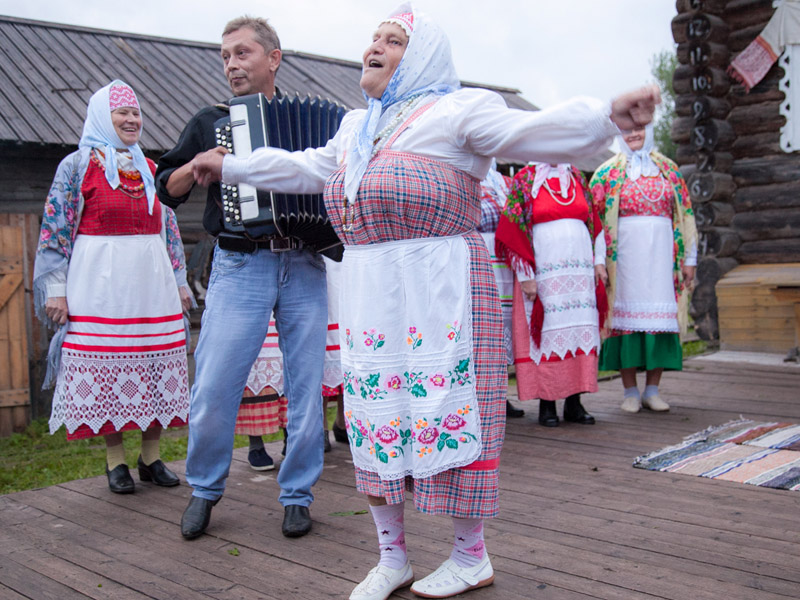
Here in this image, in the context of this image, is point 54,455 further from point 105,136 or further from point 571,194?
point 571,194

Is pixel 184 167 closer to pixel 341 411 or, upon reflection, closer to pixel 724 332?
pixel 341 411

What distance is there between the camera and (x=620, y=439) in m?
4.55

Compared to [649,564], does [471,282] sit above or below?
above

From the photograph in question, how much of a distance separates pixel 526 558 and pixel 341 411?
218 centimetres

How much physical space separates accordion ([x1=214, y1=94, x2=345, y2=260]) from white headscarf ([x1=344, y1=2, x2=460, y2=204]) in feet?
1.94

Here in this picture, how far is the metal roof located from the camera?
7.61m

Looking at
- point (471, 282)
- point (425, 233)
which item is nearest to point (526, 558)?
point (471, 282)

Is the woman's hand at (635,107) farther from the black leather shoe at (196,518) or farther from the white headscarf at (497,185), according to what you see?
the white headscarf at (497,185)

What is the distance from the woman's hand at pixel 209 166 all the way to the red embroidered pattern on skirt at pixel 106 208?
125cm

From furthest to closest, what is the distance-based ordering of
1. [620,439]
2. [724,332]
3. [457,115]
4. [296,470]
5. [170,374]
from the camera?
[724,332]
[620,439]
[170,374]
[296,470]
[457,115]

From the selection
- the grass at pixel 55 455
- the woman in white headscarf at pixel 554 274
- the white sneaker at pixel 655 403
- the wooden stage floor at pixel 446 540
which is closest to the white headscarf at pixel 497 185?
the woman in white headscarf at pixel 554 274

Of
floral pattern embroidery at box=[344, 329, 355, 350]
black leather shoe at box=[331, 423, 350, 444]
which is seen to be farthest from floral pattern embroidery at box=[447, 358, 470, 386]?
black leather shoe at box=[331, 423, 350, 444]

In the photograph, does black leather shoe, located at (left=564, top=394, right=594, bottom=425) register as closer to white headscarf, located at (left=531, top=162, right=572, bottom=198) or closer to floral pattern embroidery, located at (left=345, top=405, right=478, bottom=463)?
white headscarf, located at (left=531, top=162, right=572, bottom=198)

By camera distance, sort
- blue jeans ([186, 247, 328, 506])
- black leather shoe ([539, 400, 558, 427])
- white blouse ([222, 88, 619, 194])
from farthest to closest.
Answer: black leather shoe ([539, 400, 558, 427])
blue jeans ([186, 247, 328, 506])
white blouse ([222, 88, 619, 194])
